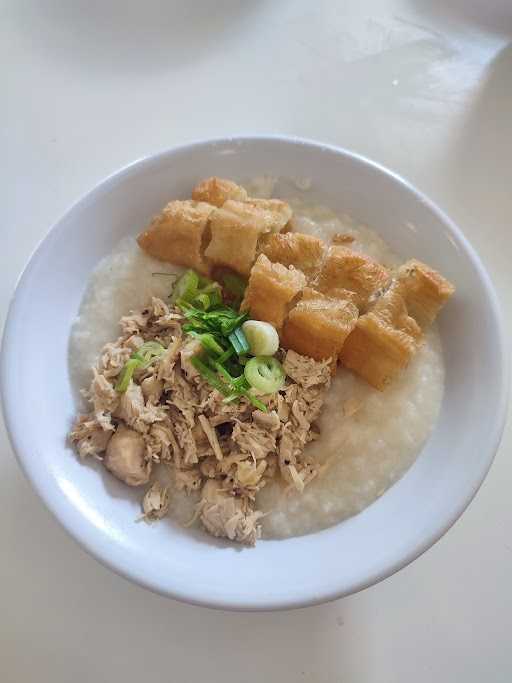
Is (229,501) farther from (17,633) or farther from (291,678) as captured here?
(17,633)

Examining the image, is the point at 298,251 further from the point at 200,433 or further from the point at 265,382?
the point at 200,433

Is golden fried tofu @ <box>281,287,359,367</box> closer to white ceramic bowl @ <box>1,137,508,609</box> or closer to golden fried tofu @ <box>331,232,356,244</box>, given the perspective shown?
golden fried tofu @ <box>331,232,356,244</box>

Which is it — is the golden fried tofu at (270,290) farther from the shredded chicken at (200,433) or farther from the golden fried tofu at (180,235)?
the golden fried tofu at (180,235)

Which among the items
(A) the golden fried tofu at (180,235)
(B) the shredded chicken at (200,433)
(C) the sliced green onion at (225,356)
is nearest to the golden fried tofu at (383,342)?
(B) the shredded chicken at (200,433)

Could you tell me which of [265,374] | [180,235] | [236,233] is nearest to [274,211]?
[236,233]

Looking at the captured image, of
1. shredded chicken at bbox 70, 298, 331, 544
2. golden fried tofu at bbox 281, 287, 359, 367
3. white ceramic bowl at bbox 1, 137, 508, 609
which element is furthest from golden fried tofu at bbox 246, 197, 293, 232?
shredded chicken at bbox 70, 298, 331, 544

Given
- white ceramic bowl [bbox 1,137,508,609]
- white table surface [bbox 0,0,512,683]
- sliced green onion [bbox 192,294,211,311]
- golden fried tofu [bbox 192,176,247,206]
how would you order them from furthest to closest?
golden fried tofu [bbox 192,176,247,206] → sliced green onion [bbox 192,294,211,311] → white table surface [bbox 0,0,512,683] → white ceramic bowl [bbox 1,137,508,609]

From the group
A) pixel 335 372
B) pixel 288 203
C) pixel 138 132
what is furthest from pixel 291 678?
pixel 138 132
